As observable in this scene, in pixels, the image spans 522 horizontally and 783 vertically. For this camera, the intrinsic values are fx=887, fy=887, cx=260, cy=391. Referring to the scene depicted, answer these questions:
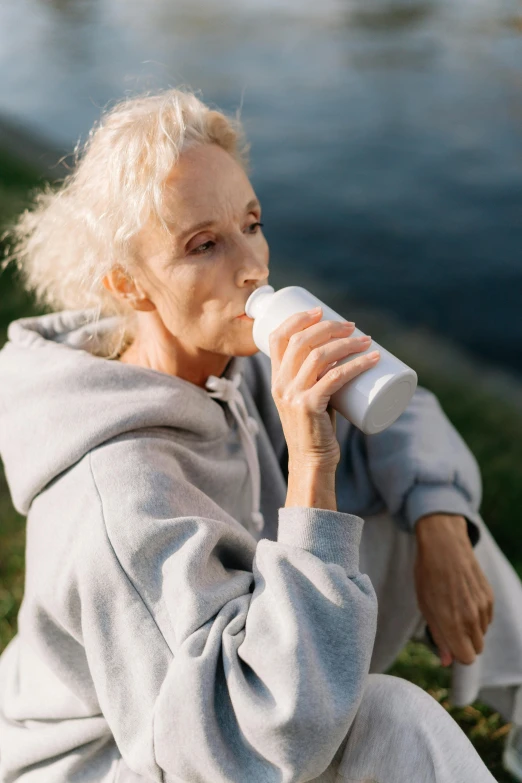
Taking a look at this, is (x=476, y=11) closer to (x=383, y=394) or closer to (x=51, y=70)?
(x=51, y=70)

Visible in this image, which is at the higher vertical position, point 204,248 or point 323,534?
point 204,248

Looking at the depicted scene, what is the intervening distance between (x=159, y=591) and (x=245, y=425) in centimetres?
59

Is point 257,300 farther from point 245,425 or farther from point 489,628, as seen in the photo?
point 489,628

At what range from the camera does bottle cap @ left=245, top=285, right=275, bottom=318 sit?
1692mm

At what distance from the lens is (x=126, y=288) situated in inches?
74.0

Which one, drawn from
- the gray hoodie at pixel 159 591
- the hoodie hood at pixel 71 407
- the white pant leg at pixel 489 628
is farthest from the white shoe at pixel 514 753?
the hoodie hood at pixel 71 407

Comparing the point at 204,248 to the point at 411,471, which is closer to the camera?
the point at 204,248

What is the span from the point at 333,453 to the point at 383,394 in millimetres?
147

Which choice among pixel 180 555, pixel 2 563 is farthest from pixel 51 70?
pixel 180 555

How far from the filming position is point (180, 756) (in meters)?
1.44

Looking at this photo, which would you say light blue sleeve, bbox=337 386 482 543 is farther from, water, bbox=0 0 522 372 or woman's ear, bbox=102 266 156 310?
water, bbox=0 0 522 372

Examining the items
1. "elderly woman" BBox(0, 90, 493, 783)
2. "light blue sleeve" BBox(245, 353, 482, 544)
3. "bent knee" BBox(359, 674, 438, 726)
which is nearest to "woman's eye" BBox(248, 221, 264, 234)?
"elderly woman" BBox(0, 90, 493, 783)

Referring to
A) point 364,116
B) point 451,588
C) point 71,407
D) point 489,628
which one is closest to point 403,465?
point 451,588

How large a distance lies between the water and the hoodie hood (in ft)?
11.0
